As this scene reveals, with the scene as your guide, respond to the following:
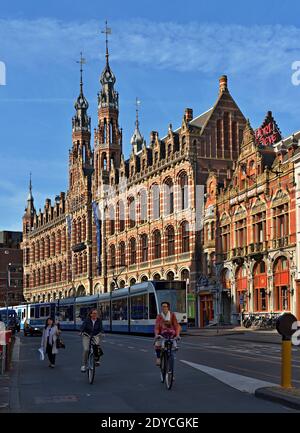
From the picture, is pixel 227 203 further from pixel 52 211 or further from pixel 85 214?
pixel 52 211

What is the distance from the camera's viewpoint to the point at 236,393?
13016mm

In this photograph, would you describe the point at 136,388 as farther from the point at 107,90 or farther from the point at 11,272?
the point at 11,272

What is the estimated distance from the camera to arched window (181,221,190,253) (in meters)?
62.7

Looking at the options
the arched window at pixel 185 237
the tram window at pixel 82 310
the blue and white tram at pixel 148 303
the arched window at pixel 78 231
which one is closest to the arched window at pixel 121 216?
the arched window at pixel 185 237

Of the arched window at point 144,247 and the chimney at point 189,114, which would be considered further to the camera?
the arched window at point 144,247

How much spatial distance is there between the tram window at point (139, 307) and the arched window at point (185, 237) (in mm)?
19640

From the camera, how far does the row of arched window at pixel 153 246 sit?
209ft

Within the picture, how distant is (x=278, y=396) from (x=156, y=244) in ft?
190

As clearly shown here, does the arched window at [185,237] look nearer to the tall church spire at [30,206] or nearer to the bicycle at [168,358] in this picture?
the bicycle at [168,358]

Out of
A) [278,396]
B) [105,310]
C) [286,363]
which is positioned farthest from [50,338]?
[105,310]

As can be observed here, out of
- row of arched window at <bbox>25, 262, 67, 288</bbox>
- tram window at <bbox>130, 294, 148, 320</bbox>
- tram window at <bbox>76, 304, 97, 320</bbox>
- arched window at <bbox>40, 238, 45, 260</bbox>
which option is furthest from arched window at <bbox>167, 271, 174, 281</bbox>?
arched window at <bbox>40, 238, 45, 260</bbox>

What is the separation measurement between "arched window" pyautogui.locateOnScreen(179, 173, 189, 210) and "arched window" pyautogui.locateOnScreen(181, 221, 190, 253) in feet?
5.36

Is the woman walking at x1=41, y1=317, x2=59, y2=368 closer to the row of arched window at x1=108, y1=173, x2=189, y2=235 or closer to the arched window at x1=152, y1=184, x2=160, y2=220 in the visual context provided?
the row of arched window at x1=108, y1=173, x2=189, y2=235

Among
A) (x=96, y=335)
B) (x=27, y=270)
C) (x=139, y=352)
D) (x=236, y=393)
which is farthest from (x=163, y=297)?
(x=27, y=270)
